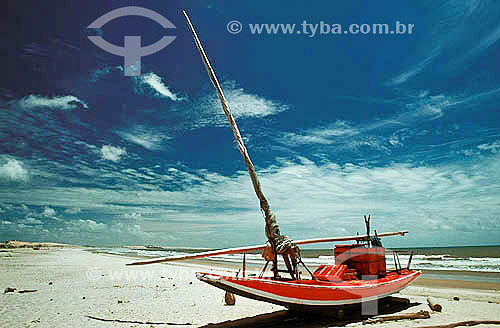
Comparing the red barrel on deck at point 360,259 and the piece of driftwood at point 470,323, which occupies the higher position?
the red barrel on deck at point 360,259

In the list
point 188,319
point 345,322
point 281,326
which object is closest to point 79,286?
point 188,319

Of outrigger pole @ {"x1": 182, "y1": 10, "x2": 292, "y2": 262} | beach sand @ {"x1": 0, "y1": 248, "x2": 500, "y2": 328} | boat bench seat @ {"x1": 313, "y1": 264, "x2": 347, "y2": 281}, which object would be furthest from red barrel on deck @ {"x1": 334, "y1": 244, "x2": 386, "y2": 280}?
outrigger pole @ {"x1": 182, "y1": 10, "x2": 292, "y2": 262}

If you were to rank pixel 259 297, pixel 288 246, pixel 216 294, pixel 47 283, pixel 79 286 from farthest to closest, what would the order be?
pixel 47 283 → pixel 79 286 → pixel 216 294 → pixel 288 246 → pixel 259 297

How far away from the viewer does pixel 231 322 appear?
9070 mm

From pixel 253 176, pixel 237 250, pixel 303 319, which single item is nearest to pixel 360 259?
pixel 303 319

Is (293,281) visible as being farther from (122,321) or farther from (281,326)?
(122,321)

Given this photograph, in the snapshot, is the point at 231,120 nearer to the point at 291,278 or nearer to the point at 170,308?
the point at 291,278

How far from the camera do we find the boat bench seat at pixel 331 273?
9461 mm

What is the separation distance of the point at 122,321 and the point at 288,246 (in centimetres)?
548

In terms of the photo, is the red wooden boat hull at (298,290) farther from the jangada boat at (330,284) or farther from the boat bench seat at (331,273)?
the boat bench seat at (331,273)

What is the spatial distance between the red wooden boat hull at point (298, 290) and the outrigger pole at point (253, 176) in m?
0.96

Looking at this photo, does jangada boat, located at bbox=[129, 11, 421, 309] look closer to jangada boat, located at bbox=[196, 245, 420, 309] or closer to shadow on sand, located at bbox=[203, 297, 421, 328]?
jangada boat, located at bbox=[196, 245, 420, 309]

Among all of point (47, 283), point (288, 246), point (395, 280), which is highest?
point (288, 246)

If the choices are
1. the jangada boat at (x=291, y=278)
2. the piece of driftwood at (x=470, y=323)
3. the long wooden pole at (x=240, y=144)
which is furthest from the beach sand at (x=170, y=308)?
the long wooden pole at (x=240, y=144)
